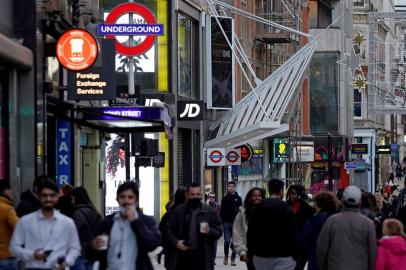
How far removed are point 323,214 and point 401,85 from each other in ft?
162

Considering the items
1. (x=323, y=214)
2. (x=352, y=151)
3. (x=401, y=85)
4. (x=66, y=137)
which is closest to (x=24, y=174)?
(x=66, y=137)

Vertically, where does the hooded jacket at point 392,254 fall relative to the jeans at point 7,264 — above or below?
above

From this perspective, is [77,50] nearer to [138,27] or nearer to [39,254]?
[138,27]

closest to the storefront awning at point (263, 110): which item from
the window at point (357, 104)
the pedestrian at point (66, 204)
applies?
the pedestrian at point (66, 204)

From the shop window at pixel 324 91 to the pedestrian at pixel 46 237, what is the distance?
6879 centimetres

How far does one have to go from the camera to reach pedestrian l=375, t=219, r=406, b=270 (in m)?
15.0

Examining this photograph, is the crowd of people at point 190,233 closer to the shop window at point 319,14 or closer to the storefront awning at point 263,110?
the storefront awning at point 263,110

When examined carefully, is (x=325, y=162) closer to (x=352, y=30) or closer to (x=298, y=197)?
(x=352, y=30)

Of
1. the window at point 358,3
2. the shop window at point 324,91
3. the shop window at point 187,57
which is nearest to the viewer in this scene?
the shop window at point 187,57

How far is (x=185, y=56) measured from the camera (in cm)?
4772

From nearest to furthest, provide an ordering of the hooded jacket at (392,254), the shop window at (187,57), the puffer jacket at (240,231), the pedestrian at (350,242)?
the hooded jacket at (392,254) → the pedestrian at (350,242) → the puffer jacket at (240,231) → the shop window at (187,57)

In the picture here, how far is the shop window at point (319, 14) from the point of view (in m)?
85.4

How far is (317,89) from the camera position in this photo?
82375 mm

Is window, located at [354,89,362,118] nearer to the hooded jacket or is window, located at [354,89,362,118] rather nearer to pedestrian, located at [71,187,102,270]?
pedestrian, located at [71,187,102,270]
